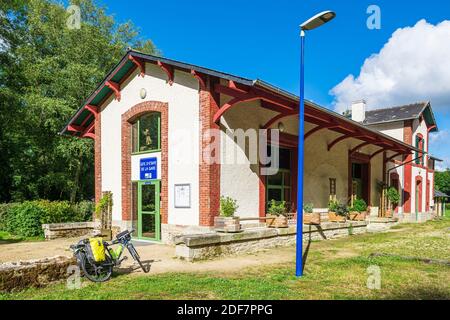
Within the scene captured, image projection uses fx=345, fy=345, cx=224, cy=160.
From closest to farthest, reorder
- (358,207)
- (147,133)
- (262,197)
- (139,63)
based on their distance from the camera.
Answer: (262,197) < (139,63) < (147,133) < (358,207)

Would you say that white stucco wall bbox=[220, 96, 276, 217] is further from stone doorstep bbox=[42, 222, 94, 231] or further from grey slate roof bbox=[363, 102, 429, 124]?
→ grey slate roof bbox=[363, 102, 429, 124]

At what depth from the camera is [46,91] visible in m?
20.3

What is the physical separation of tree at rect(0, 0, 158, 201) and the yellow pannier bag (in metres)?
14.3

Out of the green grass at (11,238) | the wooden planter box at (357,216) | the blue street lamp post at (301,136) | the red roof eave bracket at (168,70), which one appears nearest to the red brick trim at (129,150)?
the red roof eave bracket at (168,70)

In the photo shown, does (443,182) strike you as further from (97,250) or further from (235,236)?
(97,250)

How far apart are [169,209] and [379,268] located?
587 cm

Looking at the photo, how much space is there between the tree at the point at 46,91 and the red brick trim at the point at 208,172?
11970mm

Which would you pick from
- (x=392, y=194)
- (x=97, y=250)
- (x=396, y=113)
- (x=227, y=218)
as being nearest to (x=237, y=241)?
(x=227, y=218)

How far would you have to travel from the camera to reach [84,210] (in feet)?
51.4

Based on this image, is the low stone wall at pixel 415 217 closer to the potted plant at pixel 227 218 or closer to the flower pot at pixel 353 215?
the flower pot at pixel 353 215

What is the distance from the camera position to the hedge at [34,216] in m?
12.8

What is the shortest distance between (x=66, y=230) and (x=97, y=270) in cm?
728
